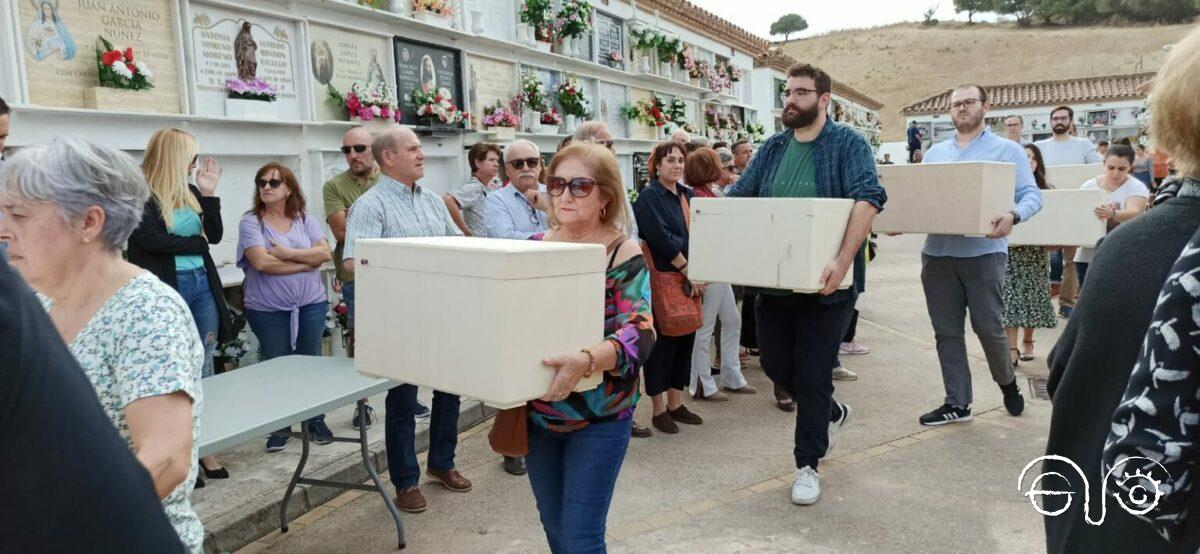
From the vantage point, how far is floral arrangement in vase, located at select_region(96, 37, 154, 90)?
480cm

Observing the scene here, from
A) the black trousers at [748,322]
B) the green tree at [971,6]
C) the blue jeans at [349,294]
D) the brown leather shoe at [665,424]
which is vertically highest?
the green tree at [971,6]

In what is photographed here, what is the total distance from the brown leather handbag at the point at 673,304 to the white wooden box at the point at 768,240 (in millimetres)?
1166

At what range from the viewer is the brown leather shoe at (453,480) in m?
4.44

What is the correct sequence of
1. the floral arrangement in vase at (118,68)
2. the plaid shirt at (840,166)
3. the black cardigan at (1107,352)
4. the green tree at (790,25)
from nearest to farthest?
the black cardigan at (1107,352)
the plaid shirt at (840,166)
the floral arrangement in vase at (118,68)
the green tree at (790,25)

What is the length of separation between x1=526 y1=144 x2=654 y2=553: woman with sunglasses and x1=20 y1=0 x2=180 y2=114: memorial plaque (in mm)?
3462

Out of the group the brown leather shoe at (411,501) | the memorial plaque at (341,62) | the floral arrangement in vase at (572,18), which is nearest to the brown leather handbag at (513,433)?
the brown leather shoe at (411,501)

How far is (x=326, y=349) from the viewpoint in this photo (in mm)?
6312

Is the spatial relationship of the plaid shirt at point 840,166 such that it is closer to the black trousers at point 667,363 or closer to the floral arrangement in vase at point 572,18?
the black trousers at point 667,363


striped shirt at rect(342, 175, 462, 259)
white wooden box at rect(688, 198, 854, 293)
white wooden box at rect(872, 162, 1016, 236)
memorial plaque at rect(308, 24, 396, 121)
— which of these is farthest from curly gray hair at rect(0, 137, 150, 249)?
memorial plaque at rect(308, 24, 396, 121)

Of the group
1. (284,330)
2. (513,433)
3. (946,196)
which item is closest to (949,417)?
(946,196)

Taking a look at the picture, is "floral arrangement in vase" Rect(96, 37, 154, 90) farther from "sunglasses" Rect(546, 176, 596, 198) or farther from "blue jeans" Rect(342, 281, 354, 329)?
"sunglasses" Rect(546, 176, 596, 198)

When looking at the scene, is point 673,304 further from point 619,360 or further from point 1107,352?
point 1107,352

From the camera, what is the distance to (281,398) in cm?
332

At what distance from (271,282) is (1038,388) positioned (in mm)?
5441
